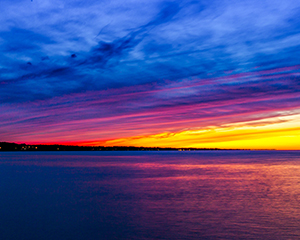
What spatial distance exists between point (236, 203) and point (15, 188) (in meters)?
28.9

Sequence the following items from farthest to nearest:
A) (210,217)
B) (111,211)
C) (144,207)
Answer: (144,207), (111,211), (210,217)

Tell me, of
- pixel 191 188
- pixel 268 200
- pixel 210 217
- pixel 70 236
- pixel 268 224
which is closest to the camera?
pixel 70 236

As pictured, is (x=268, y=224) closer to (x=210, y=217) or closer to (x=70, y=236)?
(x=210, y=217)

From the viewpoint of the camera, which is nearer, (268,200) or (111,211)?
(111,211)

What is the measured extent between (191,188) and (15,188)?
23526 millimetres

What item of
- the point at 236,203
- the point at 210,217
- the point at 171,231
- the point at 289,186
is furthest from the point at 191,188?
the point at 171,231

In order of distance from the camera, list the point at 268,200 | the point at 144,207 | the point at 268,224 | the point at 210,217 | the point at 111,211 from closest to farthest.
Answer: the point at 268,224 < the point at 210,217 < the point at 111,211 < the point at 144,207 < the point at 268,200

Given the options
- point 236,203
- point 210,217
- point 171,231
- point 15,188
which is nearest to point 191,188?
point 236,203

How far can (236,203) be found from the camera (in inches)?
A: 1198

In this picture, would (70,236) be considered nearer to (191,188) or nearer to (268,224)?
(268,224)

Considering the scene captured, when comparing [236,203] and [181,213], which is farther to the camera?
[236,203]

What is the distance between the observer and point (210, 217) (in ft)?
80.3

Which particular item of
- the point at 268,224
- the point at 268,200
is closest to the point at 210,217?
the point at 268,224

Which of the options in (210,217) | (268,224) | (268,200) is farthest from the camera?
(268,200)
